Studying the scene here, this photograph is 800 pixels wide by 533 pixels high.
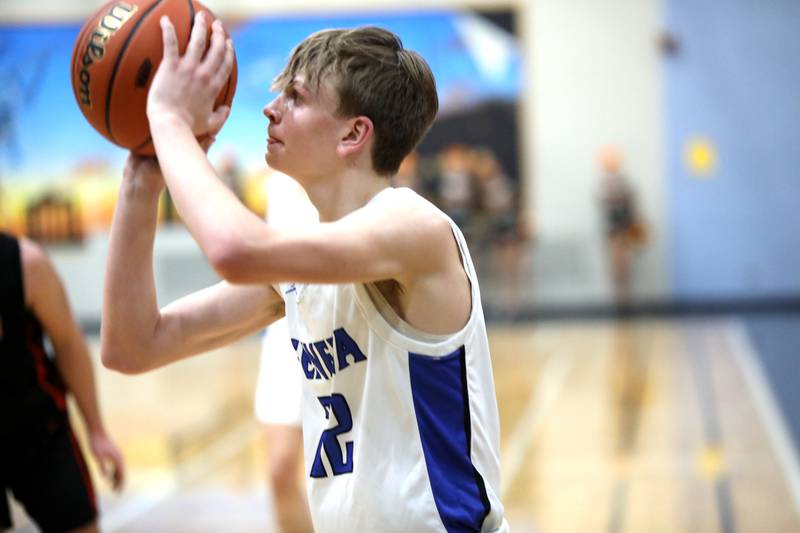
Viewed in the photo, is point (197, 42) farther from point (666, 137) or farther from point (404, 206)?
point (666, 137)

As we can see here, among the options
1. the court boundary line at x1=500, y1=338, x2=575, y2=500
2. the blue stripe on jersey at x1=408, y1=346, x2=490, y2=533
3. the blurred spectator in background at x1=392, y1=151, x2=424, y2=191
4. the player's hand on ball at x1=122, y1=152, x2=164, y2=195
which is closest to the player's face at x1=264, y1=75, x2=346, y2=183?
the player's hand on ball at x1=122, y1=152, x2=164, y2=195

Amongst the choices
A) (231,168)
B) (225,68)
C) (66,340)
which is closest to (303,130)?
(225,68)

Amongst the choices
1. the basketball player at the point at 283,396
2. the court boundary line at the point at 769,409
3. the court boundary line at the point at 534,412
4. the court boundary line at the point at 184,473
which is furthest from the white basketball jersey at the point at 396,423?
the court boundary line at the point at 769,409

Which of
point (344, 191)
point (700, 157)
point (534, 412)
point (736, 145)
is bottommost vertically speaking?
point (700, 157)

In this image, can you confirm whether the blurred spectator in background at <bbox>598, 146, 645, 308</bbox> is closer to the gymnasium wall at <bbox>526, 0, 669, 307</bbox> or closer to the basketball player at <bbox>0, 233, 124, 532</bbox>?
the gymnasium wall at <bbox>526, 0, 669, 307</bbox>

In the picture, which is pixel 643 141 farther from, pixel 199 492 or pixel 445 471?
pixel 445 471

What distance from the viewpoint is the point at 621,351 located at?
9.74 meters

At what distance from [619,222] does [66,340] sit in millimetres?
10752

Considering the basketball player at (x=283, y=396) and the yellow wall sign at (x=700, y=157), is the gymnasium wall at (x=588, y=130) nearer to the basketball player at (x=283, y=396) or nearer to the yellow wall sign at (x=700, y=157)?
the yellow wall sign at (x=700, y=157)

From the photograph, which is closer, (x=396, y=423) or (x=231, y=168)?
(x=396, y=423)

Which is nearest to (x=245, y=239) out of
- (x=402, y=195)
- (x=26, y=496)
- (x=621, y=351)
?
(x=402, y=195)

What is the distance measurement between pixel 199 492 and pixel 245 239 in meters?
4.08

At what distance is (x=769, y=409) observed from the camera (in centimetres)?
683

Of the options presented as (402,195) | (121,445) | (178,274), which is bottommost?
(178,274)
